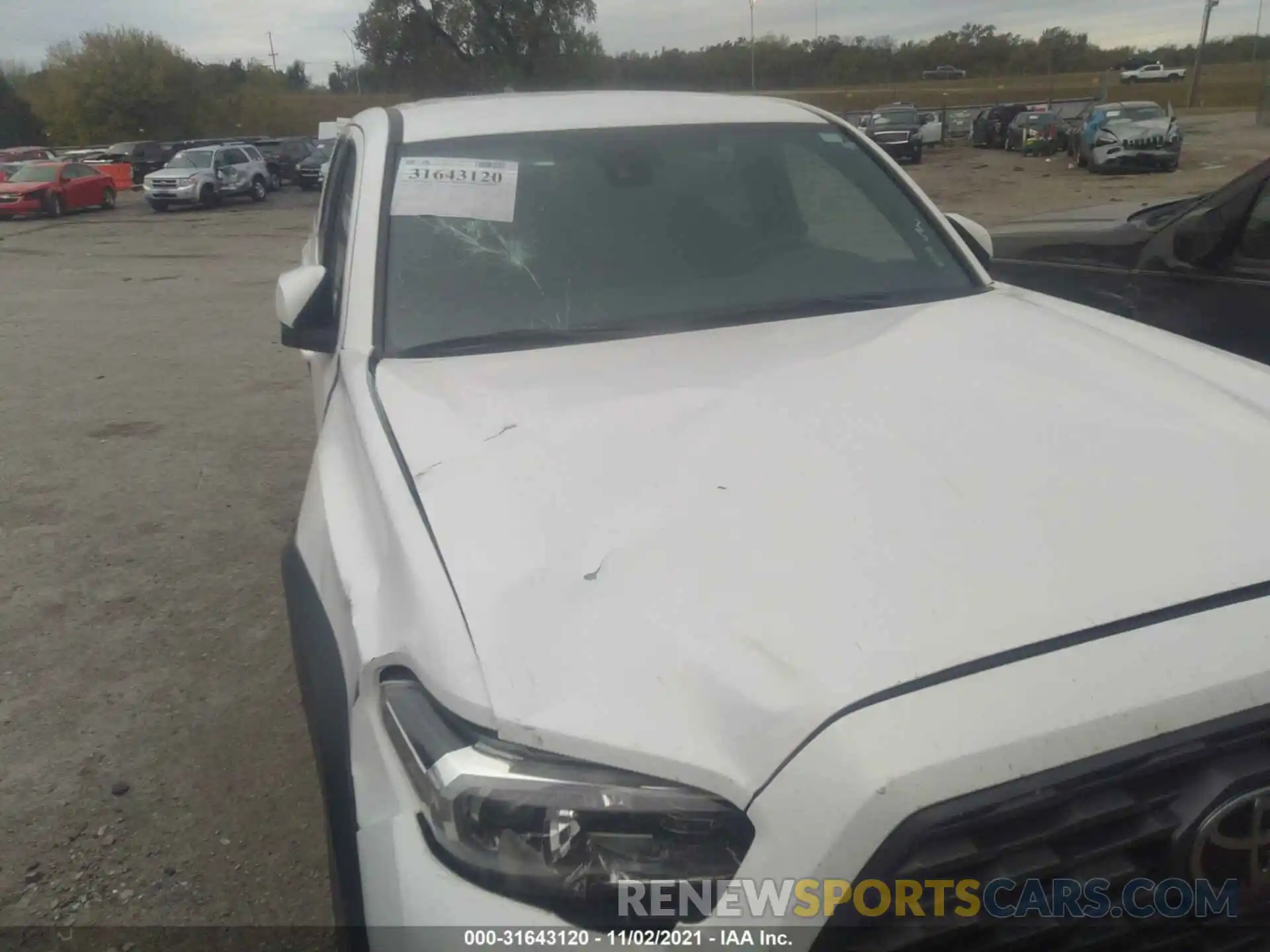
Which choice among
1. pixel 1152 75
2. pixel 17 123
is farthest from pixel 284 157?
pixel 1152 75

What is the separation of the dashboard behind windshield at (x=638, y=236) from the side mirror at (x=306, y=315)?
9.6 inches

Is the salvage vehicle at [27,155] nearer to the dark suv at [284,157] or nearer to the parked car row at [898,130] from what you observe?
the dark suv at [284,157]

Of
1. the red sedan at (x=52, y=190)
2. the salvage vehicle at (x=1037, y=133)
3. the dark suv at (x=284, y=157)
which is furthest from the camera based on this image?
the dark suv at (x=284, y=157)

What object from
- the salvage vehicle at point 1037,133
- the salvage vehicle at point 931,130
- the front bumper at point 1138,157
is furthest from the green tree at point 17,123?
the front bumper at point 1138,157

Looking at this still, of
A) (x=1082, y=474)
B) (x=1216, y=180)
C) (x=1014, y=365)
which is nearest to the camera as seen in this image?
(x=1082, y=474)

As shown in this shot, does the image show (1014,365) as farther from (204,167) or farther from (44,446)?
(204,167)

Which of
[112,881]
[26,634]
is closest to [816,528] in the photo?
[112,881]

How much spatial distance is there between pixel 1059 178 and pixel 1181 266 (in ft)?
76.1

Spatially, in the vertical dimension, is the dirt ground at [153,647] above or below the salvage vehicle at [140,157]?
below

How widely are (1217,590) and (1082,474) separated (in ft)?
1.14

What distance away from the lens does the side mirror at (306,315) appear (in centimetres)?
272

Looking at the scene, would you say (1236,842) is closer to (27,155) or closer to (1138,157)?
(1138,157)

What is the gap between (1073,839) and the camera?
Answer: 4.29 feet

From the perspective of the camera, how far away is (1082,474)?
1754mm
